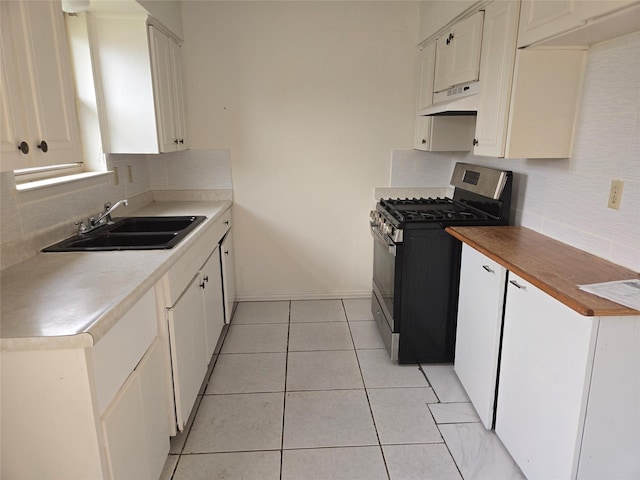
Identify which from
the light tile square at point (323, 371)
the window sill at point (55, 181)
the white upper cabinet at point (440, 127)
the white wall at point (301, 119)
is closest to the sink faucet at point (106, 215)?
the window sill at point (55, 181)

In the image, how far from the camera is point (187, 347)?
6.76 ft

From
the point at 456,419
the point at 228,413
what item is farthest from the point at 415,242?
the point at 228,413

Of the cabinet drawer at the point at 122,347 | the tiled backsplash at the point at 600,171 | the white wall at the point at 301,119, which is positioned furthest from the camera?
the white wall at the point at 301,119

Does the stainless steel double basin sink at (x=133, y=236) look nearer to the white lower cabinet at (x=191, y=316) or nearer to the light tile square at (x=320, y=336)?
the white lower cabinet at (x=191, y=316)

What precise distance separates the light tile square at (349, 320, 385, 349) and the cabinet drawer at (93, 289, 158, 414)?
1.66m

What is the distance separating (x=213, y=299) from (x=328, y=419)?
3.51 feet

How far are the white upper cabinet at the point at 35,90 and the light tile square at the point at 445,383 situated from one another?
2228 mm

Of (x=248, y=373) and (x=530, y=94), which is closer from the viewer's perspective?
(x=530, y=94)

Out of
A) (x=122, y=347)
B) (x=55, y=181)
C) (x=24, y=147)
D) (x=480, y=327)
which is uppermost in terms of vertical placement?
(x=24, y=147)

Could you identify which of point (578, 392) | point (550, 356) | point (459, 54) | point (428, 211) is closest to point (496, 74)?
point (459, 54)

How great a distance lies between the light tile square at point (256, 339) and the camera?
2.90 metres

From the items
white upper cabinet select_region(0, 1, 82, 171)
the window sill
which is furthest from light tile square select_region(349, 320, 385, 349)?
white upper cabinet select_region(0, 1, 82, 171)

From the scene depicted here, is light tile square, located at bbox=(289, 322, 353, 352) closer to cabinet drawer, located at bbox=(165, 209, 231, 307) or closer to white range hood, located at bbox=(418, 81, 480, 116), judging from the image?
cabinet drawer, located at bbox=(165, 209, 231, 307)

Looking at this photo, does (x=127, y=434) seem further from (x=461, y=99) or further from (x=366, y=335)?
(x=461, y=99)
